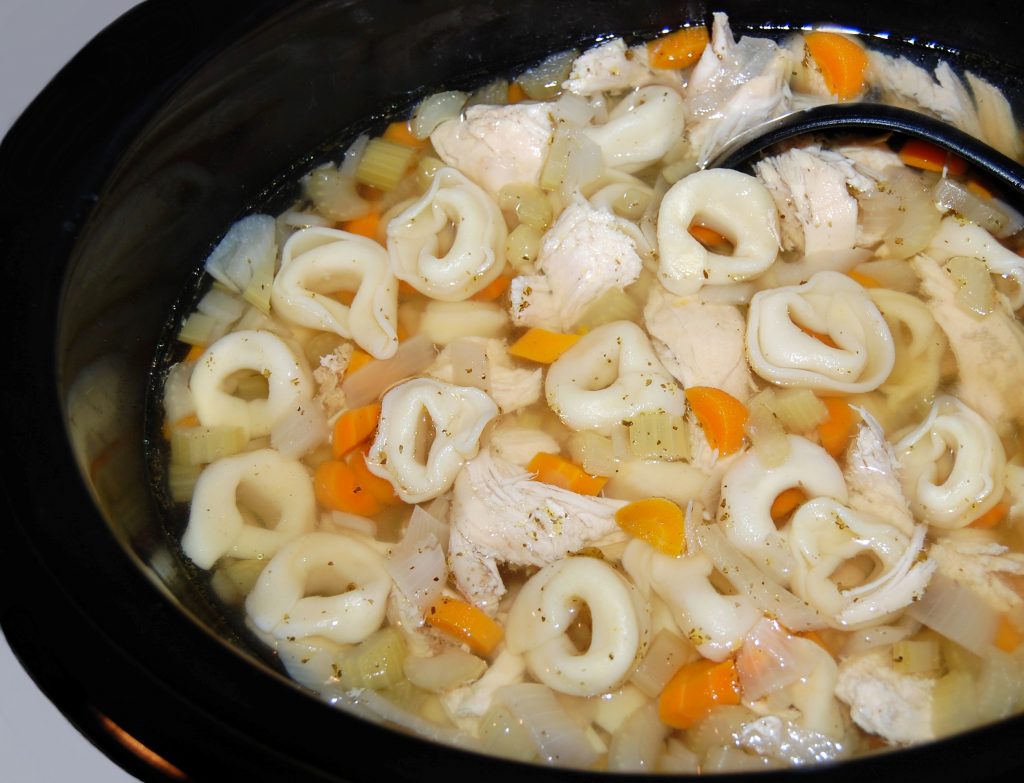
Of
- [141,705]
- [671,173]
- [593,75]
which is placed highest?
[593,75]

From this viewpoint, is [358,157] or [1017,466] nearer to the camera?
[1017,466]

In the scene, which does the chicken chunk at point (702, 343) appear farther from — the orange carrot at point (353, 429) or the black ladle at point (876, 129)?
the orange carrot at point (353, 429)

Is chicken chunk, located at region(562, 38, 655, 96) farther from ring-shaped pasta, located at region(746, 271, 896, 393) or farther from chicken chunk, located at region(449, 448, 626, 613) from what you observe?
chicken chunk, located at region(449, 448, 626, 613)

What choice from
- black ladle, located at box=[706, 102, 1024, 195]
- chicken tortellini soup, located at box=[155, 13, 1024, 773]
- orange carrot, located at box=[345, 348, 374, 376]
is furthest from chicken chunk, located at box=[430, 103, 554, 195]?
orange carrot, located at box=[345, 348, 374, 376]

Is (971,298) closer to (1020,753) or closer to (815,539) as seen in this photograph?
(815,539)

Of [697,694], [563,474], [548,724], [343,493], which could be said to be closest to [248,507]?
[343,493]

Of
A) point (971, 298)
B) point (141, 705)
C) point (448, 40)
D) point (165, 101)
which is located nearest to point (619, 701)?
point (141, 705)
